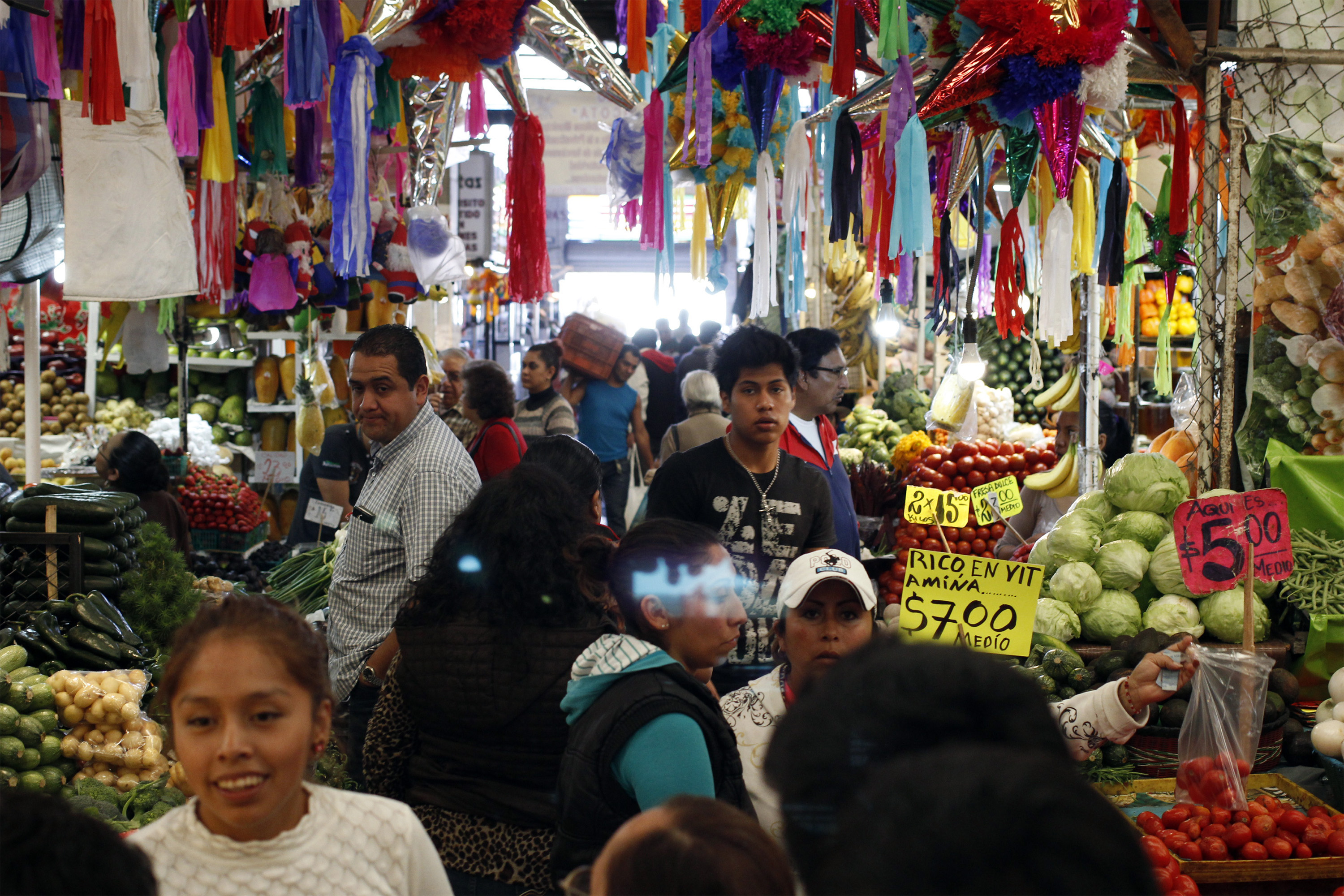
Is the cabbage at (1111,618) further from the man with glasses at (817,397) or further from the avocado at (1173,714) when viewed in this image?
the man with glasses at (817,397)

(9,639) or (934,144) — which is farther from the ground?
(934,144)

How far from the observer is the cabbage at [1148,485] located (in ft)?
11.6

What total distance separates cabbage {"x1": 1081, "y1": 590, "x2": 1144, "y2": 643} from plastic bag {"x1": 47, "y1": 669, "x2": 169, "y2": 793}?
8.66 feet

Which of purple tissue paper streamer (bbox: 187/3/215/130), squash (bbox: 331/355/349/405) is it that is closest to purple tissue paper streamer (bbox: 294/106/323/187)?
purple tissue paper streamer (bbox: 187/3/215/130)

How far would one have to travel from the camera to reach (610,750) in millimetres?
1535

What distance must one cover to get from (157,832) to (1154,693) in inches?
71.8

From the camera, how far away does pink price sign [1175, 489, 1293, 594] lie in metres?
2.52

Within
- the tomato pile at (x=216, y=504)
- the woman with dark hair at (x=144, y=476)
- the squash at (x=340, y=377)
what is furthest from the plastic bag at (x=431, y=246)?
the woman with dark hair at (x=144, y=476)

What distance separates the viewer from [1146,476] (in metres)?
3.59

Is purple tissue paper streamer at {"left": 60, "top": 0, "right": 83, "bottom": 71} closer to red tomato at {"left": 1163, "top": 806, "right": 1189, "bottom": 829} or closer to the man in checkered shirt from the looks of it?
the man in checkered shirt

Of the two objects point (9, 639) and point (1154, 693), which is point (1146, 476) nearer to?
point (1154, 693)

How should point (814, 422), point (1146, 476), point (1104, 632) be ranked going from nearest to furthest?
point (1104, 632) → point (1146, 476) → point (814, 422)

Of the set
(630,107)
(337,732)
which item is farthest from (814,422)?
(337,732)

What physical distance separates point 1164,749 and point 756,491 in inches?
48.0
